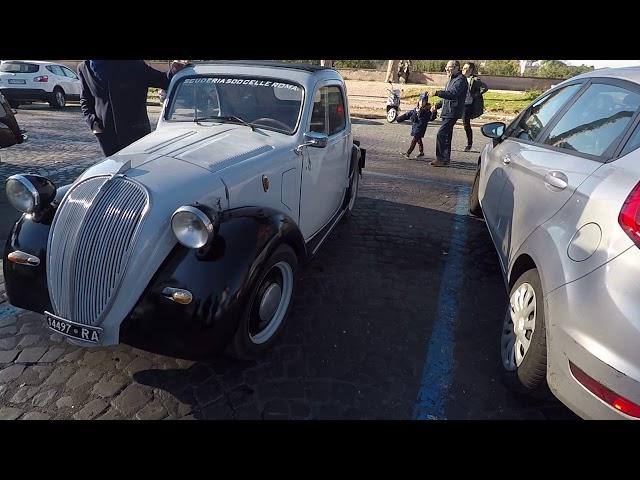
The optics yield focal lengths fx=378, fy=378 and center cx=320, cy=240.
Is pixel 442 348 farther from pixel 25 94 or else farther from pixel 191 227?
pixel 25 94

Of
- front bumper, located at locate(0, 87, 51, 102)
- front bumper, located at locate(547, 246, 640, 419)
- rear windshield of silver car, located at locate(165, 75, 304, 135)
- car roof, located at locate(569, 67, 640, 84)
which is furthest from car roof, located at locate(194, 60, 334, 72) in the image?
front bumper, located at locate(0, 87, 51, 102)

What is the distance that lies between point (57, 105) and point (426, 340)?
15.9m

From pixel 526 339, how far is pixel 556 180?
1027 millimetres

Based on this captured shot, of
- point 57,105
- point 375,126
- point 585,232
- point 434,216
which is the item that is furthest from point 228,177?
point 57,105

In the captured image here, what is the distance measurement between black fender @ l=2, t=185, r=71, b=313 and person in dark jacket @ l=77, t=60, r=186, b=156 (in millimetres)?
2288

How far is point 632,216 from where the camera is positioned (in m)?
1.68

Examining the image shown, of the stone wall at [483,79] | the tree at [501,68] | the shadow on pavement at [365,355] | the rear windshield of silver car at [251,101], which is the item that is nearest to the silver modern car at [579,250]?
the shadow on pavement at [365,355]

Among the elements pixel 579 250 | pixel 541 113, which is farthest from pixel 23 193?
pixel 541 113

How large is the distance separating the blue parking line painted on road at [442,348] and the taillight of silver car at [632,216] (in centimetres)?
140

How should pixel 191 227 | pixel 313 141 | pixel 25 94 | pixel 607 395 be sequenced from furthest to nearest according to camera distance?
pixel 25 94 < pixel 313 141 < pixel 191 227 < pixel 607 395

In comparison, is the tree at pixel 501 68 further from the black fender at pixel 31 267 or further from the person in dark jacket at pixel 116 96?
the black fender at pixel 31 267

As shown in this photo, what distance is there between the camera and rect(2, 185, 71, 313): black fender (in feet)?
7.56

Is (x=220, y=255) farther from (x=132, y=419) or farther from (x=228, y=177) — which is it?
(x=132, y=419)

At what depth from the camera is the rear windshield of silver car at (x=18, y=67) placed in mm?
12977
